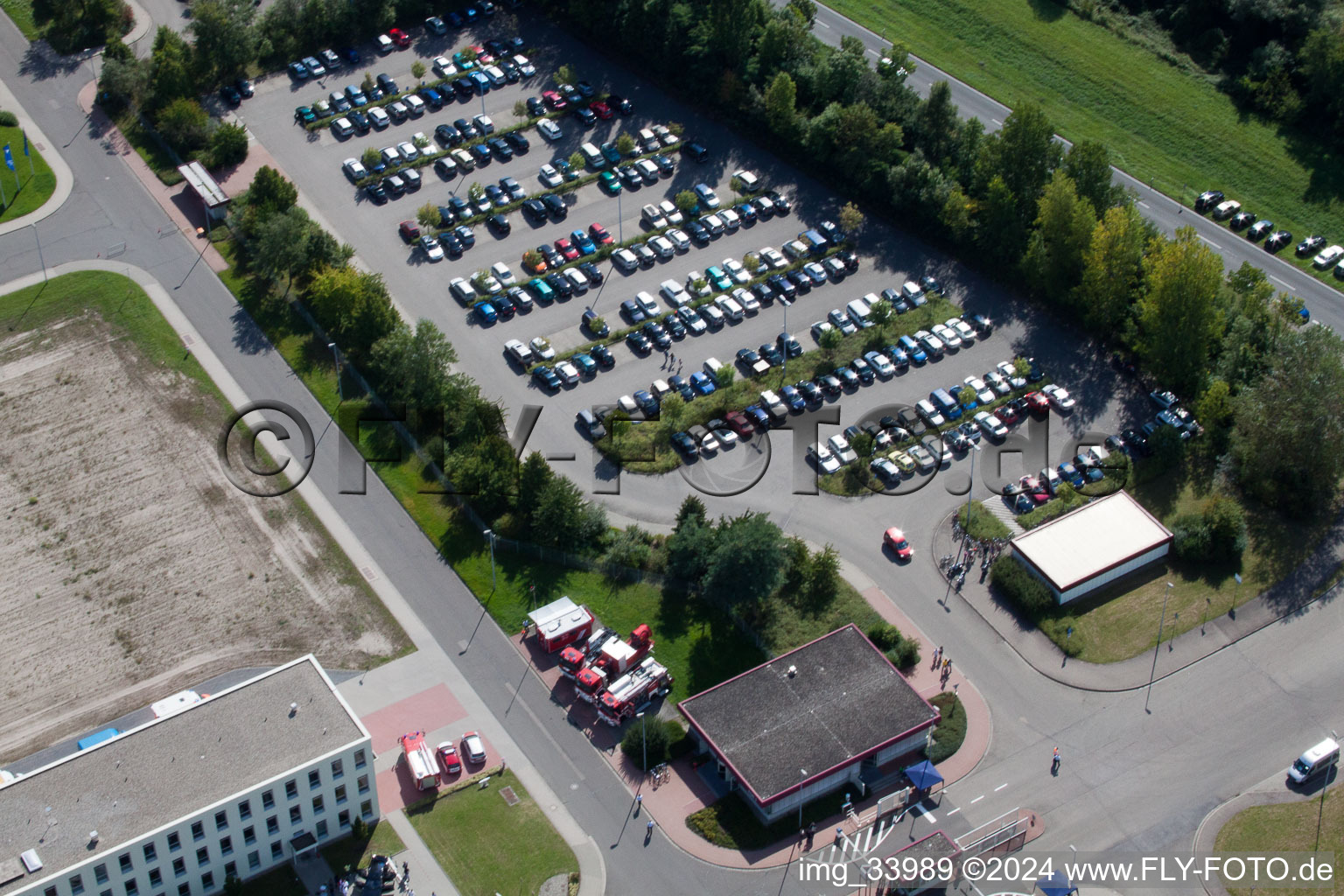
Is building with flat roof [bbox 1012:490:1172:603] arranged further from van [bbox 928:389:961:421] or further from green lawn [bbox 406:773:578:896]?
green lawn [bbox 406:773:578:896]

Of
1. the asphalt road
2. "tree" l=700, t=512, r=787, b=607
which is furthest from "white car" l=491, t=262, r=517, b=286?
"tree" l=700, t=512, r=787, b=607

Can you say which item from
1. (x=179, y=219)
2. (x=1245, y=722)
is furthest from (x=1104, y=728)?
(x=179, y=219)

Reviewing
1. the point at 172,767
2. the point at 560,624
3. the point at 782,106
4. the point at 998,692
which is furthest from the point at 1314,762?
the point at 782,106

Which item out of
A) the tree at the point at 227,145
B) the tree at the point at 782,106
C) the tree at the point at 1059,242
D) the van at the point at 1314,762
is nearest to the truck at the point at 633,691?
the van at the point at 1314,762

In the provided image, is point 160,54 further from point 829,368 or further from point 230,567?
point 829,368

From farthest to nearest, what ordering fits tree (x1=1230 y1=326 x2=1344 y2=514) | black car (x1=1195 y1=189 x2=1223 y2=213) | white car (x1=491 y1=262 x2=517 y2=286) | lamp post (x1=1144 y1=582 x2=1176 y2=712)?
black car (x1=1195 y1=189 x2=1223 y2=213), white car (x1=491 y1=262 x2=517 y2=286), tree (x1=1230 y1=326 x2=1344 y2=514), lamp post (x1=1144 y1=582 x2=1176 y2=712)

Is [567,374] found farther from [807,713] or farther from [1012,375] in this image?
[807,713]
